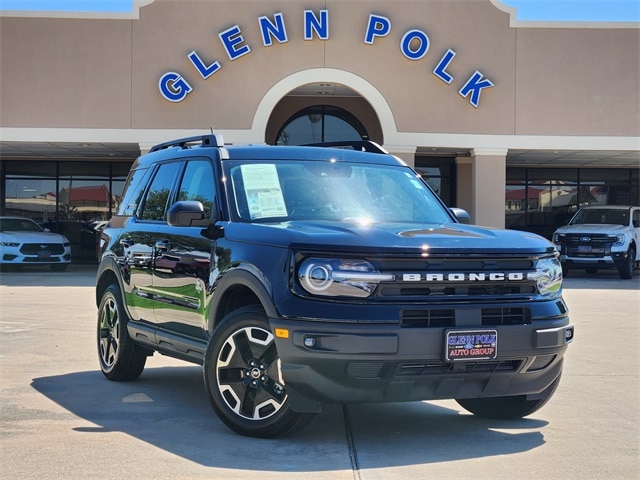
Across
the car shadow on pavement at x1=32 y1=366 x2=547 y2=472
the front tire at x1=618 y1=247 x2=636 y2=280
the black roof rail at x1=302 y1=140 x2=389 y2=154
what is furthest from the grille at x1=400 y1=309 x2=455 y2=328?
the front tire at x1=618 y1=247 x2=636 y2=280

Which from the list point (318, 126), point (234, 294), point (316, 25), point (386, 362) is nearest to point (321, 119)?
point (318, 126)

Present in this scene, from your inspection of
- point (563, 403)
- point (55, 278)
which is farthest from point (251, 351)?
point (55, 278)

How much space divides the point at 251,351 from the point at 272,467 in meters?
0.84

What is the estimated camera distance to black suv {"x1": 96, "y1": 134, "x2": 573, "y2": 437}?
5.16 metres

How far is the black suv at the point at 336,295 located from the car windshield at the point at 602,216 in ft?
59.3

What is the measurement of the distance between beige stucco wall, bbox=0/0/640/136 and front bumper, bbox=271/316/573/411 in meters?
18.1

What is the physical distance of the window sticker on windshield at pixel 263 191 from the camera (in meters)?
6.25

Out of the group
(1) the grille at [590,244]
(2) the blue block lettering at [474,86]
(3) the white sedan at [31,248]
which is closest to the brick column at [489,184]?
(2) the blue block lettering at [474,86]

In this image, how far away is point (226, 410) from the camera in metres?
5.70

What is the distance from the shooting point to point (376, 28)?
75.5 ft

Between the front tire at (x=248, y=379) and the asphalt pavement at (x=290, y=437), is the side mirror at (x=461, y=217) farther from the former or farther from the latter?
the front tire at (x=248, y=379)

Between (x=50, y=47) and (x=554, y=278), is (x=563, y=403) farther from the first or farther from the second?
(x=50, y=47)

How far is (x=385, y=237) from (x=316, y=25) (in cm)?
1829

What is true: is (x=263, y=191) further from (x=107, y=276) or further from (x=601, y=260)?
(x=601, y=260)
